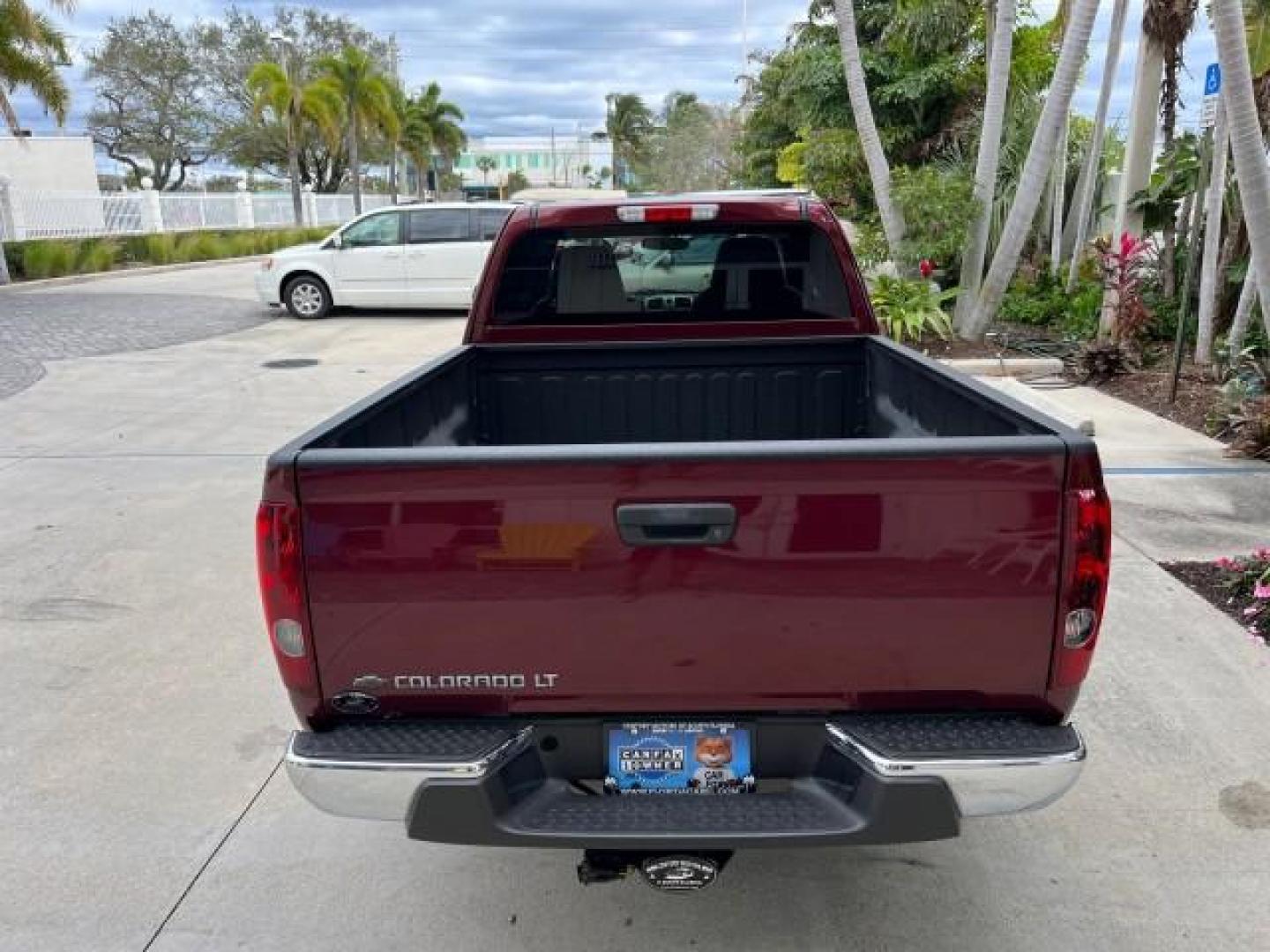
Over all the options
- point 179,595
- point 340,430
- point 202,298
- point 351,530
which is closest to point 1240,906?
point 351,530

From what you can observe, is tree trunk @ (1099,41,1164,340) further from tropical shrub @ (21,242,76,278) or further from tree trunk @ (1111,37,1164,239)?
tropical shrub @ (21,242,76,278)

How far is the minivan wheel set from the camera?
1561 centimetres

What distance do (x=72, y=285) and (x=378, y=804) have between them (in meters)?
22.1

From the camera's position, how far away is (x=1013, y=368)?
10344mm

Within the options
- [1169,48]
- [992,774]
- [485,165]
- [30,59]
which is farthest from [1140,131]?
[485,165]

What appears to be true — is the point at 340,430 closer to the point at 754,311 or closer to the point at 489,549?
the point at 489,549

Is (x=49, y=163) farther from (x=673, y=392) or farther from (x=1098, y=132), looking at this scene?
(x=673, y=392)

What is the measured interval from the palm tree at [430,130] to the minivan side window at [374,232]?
3842 cm

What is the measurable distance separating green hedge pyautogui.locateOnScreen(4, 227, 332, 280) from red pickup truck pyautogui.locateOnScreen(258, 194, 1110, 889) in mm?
22222

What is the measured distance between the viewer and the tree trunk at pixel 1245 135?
5043 millimetres

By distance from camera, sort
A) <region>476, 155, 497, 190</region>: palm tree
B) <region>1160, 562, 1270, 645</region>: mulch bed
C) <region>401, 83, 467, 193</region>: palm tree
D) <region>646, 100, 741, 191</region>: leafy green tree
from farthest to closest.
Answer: <region>476, 155, 497, 190</region>: palm tree → <region>401, 83, 467, 193</region>: palm tree → <region>646, 100, 741, 191</region>: leafy green tree → <region>1160, 562, 1270, 645</region>: mulch bed

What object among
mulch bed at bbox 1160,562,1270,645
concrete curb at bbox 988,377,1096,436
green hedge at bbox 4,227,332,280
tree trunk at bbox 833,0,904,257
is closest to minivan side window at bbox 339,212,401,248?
tree trunk at bbox 833,0,904,257

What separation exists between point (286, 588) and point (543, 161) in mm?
114736

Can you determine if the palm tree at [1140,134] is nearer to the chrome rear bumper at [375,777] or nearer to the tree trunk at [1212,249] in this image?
the tree trunk at [1212,249]
